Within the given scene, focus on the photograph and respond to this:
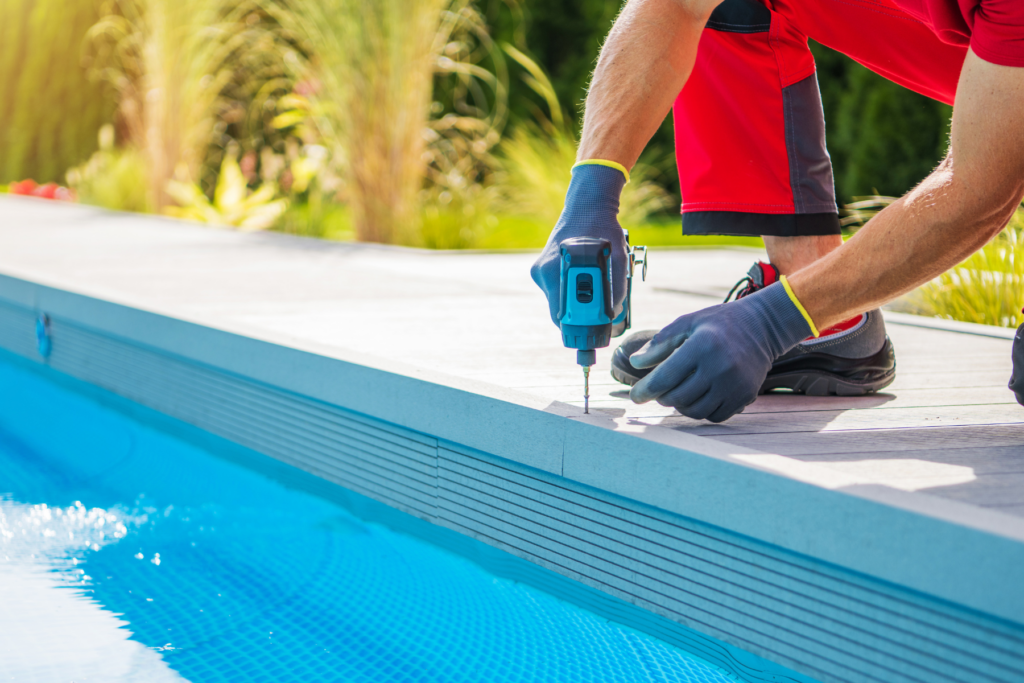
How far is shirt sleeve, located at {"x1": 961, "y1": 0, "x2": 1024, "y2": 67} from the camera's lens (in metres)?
1.17

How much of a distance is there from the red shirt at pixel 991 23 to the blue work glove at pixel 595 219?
479 mm

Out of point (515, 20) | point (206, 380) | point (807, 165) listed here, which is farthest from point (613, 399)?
point (515, 20)

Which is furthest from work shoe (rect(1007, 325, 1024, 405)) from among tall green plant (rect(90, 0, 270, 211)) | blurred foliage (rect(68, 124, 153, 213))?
blurred foliage (rect(68, 124, 153, 213))

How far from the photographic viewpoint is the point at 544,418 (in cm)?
147

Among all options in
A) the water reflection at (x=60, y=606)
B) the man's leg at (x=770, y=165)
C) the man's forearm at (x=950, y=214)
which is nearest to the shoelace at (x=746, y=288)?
the man's leg at (x=770, y=165)

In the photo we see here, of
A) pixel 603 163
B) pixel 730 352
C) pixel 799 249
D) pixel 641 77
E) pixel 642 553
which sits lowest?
pixel 642 553

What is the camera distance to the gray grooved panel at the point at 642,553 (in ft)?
3.54

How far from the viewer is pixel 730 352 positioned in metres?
1.35

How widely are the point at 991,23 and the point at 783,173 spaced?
574 mm

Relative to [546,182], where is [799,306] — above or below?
below

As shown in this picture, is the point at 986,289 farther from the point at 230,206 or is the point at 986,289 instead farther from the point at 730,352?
the point at 230,206

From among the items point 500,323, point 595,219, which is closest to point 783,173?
point 595,219

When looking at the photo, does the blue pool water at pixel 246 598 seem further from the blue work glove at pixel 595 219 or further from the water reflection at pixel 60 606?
the blue work glove at pixel 595 219

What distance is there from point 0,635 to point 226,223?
560 centimetres
